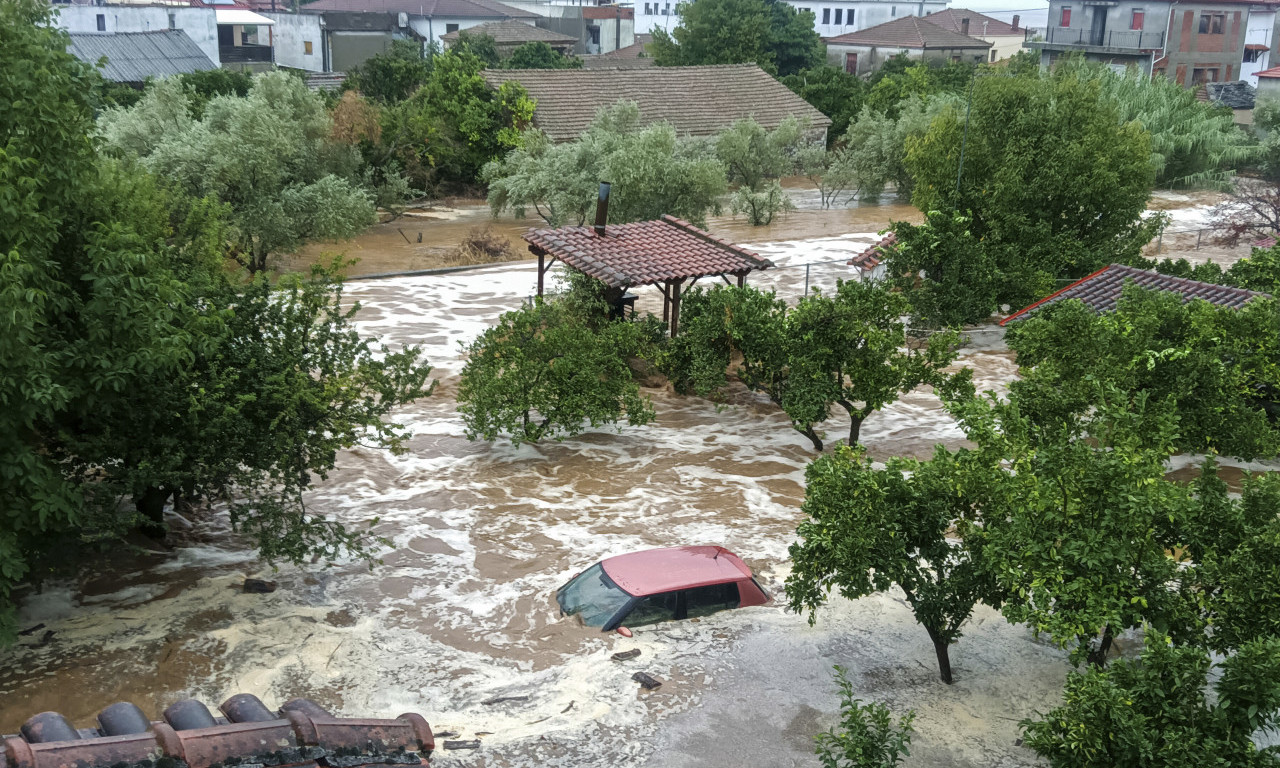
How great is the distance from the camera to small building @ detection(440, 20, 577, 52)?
245 feet

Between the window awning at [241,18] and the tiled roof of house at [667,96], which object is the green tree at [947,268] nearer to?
the tiled roof of house at [667,96]

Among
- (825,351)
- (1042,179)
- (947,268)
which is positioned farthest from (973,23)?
(825,351)

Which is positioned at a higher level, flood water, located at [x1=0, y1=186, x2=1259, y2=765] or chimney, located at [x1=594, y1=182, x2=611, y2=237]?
chimney, located at [x1=594, y1=182, x2=611, y2=237]

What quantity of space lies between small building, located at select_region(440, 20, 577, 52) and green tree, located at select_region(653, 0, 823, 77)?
6.96m

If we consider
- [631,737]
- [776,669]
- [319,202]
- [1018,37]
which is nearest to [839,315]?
[776,669]

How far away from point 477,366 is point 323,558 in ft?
16.2

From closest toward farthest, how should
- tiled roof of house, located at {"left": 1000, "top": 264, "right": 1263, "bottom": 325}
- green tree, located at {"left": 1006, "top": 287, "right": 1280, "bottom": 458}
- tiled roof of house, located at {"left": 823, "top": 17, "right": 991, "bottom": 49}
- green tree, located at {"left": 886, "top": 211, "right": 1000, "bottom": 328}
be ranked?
green tree, located at {"left": 1006, "top": 287, "right": 1280, "bottom": 458} < tiled roof of house, located at {"left": 1000, "top": 264, "right": 1263, "bottom": 325} < green tree, located at {"left": 886, "top": 211, "right": 1000, "bottom": 328} < tiled roof of house, located at {"left": 823, "top": 17, "right": 991, "bottom": 49}

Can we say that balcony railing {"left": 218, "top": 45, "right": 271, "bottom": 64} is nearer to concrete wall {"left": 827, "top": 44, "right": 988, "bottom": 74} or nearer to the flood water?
concrete wall {"left": 827, "top": 44, "right": 988, "bottom": 74}

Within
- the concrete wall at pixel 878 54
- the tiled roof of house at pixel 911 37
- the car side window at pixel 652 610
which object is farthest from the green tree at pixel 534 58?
the car side window at pixel 652 610

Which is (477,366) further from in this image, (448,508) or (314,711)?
(314,711)

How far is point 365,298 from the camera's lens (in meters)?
30.3

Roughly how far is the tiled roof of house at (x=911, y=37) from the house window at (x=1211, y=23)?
15.9 meters

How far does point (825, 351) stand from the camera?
60.9 ft

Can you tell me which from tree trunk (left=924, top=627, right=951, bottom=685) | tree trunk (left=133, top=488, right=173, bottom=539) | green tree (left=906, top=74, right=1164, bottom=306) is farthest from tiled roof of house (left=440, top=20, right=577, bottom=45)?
tree trunk (left=924, top=627, right=951, bottom=685)
